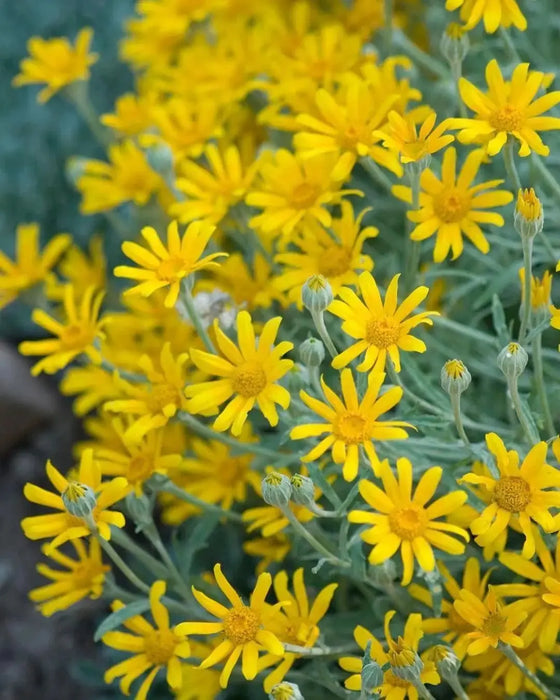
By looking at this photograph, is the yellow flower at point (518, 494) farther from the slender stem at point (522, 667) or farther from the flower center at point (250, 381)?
the flower center at point (250, 381)

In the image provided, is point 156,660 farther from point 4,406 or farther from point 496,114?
point 4,406

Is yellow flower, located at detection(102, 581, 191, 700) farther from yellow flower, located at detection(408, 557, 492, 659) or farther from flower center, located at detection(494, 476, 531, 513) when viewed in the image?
flower center, located at detection(494, 476, 531, 513)

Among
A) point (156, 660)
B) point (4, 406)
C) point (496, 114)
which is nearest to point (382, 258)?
point (496, 114)

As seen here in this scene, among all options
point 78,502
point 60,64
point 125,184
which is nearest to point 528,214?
point 78,502

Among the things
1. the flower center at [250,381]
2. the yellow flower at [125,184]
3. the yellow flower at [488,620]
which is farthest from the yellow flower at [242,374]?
the yellow flower at [125,184]

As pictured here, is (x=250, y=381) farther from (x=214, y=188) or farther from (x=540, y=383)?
(x=214, y=188)

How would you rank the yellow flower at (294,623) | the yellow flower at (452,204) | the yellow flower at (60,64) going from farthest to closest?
the yellow flower at (60,64), the yellow flower at (452,204), the yellow flower at (294,623)
